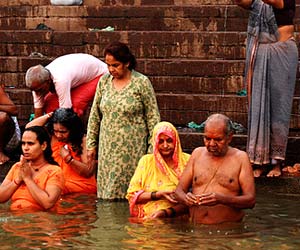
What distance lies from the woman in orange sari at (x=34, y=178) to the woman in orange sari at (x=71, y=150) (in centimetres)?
104

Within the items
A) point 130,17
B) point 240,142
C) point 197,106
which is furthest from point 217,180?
point 130,17

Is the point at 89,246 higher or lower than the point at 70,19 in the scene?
lower

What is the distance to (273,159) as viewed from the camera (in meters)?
10.1

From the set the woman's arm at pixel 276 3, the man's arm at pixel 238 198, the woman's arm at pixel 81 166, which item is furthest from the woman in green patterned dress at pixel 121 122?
the man's arm at pixel 238 198

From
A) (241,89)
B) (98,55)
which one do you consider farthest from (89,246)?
(98,55)

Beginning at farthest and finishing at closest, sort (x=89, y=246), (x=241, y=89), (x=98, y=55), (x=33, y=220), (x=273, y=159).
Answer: (x=98, y=55)
(x=241, y=89)
(x=273, y=159)
(x=33, y=220)
(x=89, y=246)

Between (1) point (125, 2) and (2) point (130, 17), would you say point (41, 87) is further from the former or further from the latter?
(1) point (125, 2)

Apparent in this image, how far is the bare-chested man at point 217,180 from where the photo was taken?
802 cm

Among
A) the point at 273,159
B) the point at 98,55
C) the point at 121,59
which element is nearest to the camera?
the point at 121,59

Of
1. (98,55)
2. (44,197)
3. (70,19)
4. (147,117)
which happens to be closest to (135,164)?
(147,117)

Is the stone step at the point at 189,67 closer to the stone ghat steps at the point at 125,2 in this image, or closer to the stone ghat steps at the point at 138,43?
the stone ghat steps at the point at 138,43

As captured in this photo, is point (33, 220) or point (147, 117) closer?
point (33, 220)

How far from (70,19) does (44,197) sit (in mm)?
5667

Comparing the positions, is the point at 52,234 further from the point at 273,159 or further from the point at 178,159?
the point at 273,159
